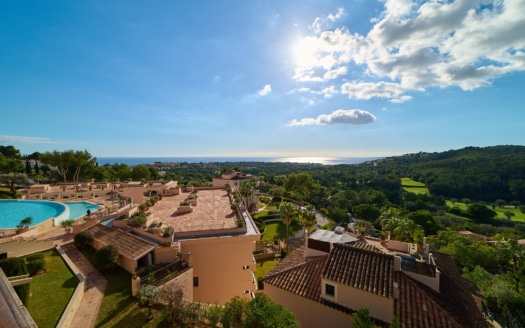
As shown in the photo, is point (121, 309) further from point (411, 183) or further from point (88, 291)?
point (411, 183)

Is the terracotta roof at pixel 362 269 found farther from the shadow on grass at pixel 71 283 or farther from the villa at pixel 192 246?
the shadow on grass at pixel 71 283

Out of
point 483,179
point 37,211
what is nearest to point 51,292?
point 37,211

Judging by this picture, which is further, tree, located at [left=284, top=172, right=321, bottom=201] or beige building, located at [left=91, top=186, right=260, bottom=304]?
tree, located at [left=284, top=172, right=321, bottom=201]

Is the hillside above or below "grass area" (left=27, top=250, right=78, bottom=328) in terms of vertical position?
below

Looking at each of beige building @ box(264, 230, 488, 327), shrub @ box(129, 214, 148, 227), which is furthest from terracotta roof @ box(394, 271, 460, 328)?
shrub @ box(129, 214, 148, 227)

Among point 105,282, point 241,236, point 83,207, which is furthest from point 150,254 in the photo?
point 83,207

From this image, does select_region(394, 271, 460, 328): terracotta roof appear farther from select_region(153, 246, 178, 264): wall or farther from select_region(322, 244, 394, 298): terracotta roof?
select_region(153, 246, 178, 264): wall
